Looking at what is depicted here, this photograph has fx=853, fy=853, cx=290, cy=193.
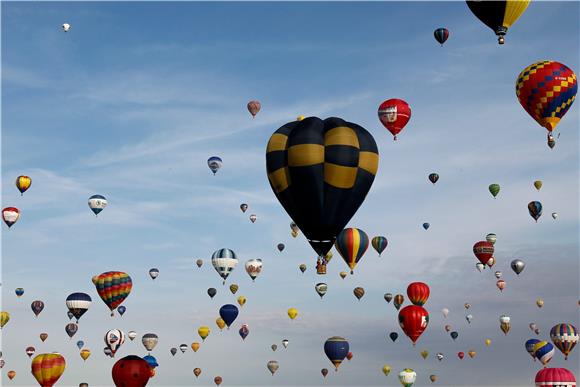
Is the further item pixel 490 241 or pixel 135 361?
pixel 490 241

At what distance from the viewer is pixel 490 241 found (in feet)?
246

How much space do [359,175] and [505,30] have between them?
11.6 meters

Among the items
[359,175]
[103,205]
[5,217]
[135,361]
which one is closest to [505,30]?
[359,175]

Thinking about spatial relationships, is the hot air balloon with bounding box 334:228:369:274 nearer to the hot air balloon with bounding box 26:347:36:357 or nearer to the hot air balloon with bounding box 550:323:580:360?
the hot air balloon with bounding box 550:323:580:360

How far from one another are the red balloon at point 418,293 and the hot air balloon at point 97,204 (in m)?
24.9

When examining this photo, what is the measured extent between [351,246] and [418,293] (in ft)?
41.0

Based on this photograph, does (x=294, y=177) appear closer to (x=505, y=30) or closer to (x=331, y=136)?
(x=331, y=136)

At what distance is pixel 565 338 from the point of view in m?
60.3

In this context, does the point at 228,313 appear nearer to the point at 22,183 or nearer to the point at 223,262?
the point at 223,262

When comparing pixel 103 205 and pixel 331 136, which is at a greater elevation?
pixel 103 205

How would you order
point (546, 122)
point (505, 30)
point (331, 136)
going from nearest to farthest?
point (331, 136) → point (505, 30) → point (546, 122)

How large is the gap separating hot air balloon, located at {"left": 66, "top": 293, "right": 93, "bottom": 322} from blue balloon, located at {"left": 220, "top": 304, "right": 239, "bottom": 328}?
34.3ft

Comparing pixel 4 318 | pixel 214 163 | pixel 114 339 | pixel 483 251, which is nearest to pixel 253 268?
pixel 214 163

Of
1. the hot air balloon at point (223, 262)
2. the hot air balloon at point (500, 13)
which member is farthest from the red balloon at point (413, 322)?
the hot air balloon at point (500, 13)
